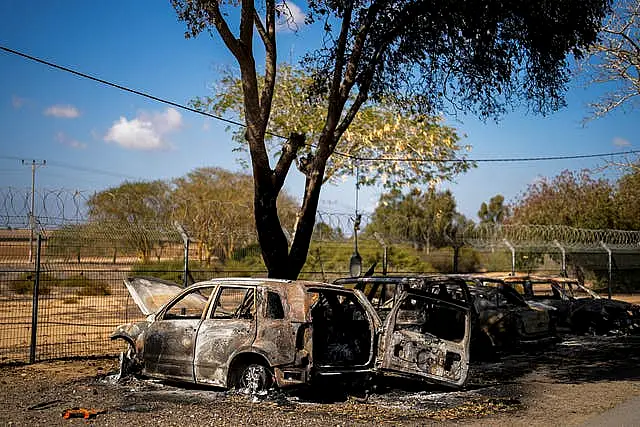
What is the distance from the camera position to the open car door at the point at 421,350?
9.75 meters

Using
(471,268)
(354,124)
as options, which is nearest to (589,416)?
(354,124)

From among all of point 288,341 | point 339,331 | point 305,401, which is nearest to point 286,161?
point 339,331

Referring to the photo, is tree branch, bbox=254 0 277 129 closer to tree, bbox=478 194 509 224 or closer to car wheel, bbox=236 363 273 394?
car wheel, bbox=236 363 273 394

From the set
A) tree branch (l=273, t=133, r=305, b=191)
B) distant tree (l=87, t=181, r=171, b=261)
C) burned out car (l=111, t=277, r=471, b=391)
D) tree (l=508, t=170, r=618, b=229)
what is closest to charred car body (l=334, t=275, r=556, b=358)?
burned out car (l=111, t=277, r=471, b=391)

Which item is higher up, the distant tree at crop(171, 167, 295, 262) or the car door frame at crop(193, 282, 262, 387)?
the distant tree at crop(171, 167, 295, 262)

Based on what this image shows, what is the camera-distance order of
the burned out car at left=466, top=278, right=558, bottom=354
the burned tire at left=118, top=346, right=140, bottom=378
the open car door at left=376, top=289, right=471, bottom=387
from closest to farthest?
1. the open car door at left=376, top=289, right=471, bottom=387
2. the burned tire at left=118, top=346, right=140, bottom=378
3. the burned out car at left=466, top=278, right=558, bottom=354

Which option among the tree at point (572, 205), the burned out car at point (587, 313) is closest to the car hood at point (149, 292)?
the burned out car at point (587, 313)

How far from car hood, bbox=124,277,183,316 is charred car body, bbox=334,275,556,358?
9.63ft

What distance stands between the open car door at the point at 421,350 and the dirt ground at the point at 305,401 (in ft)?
1.17

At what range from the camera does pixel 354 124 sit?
92.8 ft

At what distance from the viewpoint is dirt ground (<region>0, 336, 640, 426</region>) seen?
8461mm

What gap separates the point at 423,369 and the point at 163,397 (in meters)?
3.44

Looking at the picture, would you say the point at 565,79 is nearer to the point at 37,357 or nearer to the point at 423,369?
the point at 423,369

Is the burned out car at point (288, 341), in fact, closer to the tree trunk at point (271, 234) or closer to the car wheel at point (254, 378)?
the car wheel at point (254, 378)
